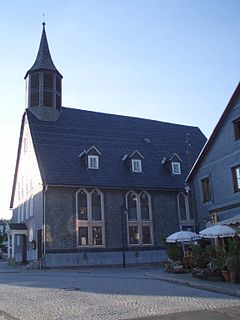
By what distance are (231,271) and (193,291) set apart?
103 inches

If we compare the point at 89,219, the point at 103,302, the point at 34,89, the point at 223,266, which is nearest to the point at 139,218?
the point at 89,219

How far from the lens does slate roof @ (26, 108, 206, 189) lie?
122ft

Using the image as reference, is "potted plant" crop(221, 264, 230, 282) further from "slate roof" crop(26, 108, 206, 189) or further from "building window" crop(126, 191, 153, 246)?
"building window" crop(126, 191, 153, 246)

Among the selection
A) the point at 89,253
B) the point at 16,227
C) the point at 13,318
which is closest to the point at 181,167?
the point at 89,253

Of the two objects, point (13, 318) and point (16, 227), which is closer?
point (13, 318)

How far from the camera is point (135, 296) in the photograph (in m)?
13.5

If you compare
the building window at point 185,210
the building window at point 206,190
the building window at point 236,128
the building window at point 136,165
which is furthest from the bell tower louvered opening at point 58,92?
the building window at point 236,128

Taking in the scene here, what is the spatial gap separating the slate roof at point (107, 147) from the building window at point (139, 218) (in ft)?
3.85

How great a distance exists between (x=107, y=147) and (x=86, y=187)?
22.5 feet

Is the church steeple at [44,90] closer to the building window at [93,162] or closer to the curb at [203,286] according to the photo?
the building window at [93,162]

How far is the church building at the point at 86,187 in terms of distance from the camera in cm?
3525

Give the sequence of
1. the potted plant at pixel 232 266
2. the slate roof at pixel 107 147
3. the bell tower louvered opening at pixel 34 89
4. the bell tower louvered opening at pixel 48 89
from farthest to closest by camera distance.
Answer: the bell tower louvered opening at pixel 48 89 < the bell tower louvered opening at pixel 34 89 < the slate roof at pixel 107 147 < the potted plant at pixel 232 266

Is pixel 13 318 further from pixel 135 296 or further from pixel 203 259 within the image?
pixel 203 259

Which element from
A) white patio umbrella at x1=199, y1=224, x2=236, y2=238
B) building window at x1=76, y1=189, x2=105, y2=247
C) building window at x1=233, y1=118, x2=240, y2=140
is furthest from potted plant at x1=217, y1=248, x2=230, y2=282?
building window at x1=76, y1=189, x2=105, y2=247
